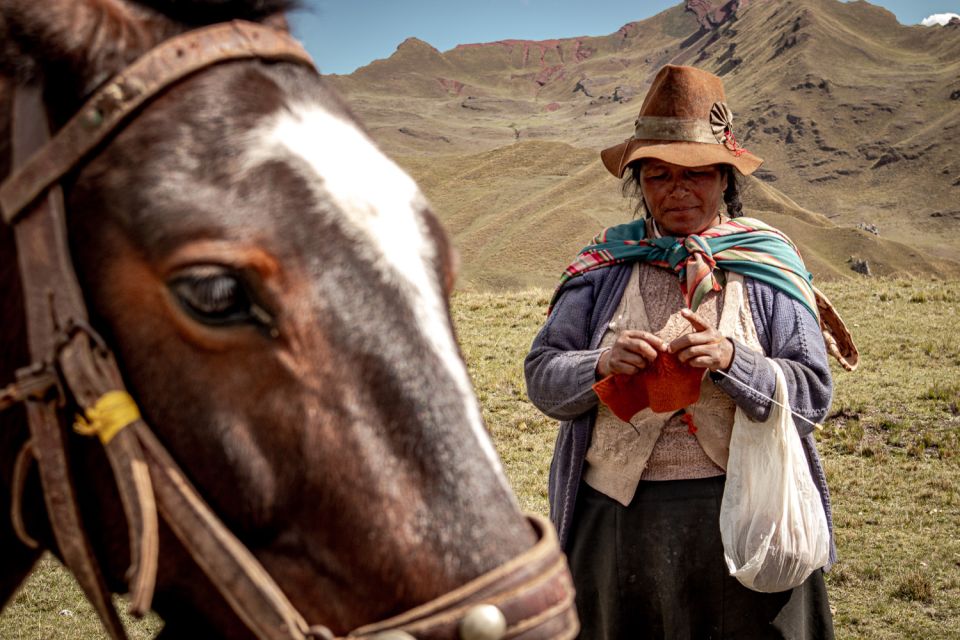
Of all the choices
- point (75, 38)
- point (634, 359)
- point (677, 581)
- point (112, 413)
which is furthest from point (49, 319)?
point (677, 581)

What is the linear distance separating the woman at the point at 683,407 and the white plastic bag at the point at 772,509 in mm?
126

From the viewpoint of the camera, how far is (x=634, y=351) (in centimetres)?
286

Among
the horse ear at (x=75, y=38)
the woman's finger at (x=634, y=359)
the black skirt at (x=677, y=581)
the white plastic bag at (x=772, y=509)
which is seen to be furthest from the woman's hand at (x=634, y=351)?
the horse ear at (x=75, y=38)

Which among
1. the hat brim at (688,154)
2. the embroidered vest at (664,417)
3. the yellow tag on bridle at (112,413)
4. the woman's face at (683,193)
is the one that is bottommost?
the embroidered vest at (664,417)

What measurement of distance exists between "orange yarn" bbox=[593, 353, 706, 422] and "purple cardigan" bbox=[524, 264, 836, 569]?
0.37ft

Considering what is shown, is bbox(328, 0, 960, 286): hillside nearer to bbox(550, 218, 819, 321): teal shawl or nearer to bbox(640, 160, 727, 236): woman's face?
bbox(640, 160, 727, 236): woman's face

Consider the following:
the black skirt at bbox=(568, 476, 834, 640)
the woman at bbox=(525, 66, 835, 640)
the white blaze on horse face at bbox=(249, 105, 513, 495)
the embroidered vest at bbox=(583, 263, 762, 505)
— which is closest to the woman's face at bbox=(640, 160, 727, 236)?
the woman at bbox=(525, 66, 835, 640)

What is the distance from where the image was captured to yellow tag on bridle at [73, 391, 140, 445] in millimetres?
1234

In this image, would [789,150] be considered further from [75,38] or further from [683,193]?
[75,38]

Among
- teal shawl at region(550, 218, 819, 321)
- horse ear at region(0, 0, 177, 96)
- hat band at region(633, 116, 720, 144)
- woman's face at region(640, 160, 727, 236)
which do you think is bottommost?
teal shawl at region(550, 218, 819, 321)

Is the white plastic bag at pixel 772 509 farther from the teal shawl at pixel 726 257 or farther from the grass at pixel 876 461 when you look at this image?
the grass at pixel 876 461

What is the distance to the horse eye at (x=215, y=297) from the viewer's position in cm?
122

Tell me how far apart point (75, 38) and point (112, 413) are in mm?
664

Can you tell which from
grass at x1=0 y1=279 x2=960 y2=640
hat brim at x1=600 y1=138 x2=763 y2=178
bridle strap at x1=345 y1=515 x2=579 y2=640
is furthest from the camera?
grass at x1=0 y1=279 x2=960 y2=640
